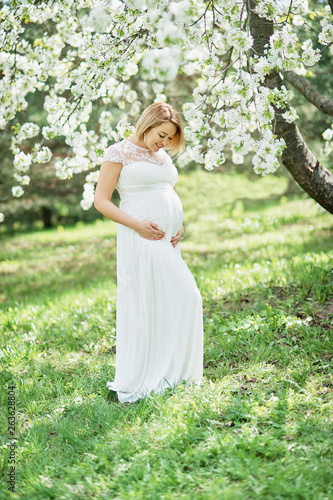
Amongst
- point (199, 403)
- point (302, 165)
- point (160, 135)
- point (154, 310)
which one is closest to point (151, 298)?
point (154, 310)

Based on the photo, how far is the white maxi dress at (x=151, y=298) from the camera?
134 inches

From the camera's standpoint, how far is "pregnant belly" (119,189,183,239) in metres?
3.47

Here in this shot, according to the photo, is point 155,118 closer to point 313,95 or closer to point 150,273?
point 150,273

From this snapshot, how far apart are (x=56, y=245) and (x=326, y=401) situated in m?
10.6

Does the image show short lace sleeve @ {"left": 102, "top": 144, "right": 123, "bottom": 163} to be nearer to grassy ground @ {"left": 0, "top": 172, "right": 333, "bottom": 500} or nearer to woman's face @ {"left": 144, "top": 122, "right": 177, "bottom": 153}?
woman's face @ {"left": 144, "top": 122, "right": 177, "bottom": 153}

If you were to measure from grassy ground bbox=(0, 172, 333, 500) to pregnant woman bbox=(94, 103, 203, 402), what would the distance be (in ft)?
0.74

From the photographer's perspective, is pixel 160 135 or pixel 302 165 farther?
pixel 302 165

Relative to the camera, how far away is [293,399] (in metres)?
3.10

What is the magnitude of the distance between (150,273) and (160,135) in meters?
1.02

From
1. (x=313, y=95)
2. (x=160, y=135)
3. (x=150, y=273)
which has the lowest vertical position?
(x=150, y=273)

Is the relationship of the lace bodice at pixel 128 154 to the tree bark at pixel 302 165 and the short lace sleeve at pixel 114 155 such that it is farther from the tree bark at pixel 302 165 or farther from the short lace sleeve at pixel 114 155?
the tree bark at pixel 302 165

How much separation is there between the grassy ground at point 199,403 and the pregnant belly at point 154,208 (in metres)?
1.24

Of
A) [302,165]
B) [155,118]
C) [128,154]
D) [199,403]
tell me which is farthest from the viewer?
[302,165]

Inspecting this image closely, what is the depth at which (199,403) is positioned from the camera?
10.3ft
